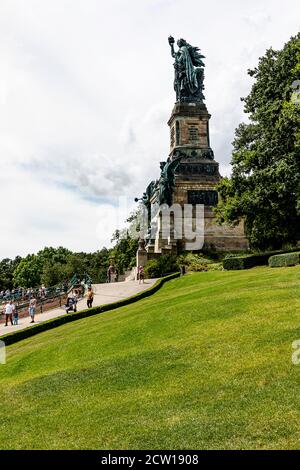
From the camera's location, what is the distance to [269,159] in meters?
33.2

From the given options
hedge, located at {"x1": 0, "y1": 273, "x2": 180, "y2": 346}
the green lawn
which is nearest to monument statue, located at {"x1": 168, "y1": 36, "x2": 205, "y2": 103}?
hedge, located at {"x1": 0, "y1": 273, "x2": 180, "y2": 346}

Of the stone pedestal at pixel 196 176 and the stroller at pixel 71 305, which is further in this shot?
the stone pedestal at pixel 196 176

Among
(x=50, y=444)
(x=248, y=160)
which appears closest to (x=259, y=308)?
(x=50, y=444)

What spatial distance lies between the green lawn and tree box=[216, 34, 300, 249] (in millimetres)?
14880

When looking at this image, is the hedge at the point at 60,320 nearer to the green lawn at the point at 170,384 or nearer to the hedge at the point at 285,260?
the green lawn at the point at 170,384

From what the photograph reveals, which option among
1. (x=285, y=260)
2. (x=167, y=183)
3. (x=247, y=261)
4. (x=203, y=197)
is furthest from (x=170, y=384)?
(x=203, y=197)

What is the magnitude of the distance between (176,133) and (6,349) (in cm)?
3444

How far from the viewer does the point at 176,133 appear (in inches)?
2015

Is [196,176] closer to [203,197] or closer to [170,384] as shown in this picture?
[203,197]

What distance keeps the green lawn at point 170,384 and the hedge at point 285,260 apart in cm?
1074

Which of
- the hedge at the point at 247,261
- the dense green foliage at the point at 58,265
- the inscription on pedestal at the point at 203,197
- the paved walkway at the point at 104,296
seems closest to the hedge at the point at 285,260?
the hedge at the point at 247,261

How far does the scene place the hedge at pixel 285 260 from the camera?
2803 centimetres

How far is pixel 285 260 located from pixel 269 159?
24.7 feet

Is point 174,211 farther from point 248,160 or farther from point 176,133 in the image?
point 248,160
